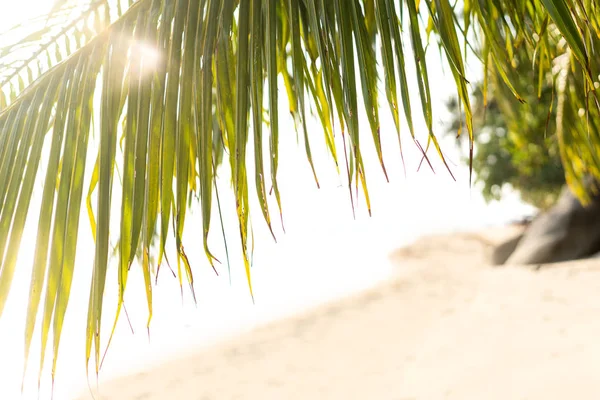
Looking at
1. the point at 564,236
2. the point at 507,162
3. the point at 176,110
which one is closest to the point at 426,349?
the point at 564,236

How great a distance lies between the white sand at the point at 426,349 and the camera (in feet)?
11.2

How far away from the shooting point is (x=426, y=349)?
4.43m

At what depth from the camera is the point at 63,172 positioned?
1058 mm

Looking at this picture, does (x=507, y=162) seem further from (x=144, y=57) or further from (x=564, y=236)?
(x=144, y=57)

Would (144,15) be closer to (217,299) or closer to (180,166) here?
(180,166)

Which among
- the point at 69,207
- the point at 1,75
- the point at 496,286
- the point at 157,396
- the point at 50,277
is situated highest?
the point at 1,75

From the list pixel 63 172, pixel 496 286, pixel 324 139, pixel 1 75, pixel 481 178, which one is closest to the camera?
pixel 63 172

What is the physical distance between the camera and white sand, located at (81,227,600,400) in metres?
3.40

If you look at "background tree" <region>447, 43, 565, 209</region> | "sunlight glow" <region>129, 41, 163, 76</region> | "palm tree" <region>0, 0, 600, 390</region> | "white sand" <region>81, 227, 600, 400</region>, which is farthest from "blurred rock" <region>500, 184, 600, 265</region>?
"sunlight glow" <region>129, 41, 163, 76</region>

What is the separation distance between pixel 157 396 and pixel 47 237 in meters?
4.38

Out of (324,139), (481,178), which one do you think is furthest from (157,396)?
(481,178)

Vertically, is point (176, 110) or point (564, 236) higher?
point (176, 110)

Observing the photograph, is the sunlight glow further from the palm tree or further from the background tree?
the background tree

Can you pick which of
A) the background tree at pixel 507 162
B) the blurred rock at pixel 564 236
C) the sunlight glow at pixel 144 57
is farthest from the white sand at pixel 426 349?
the sunlight glow at pixel 144 57
